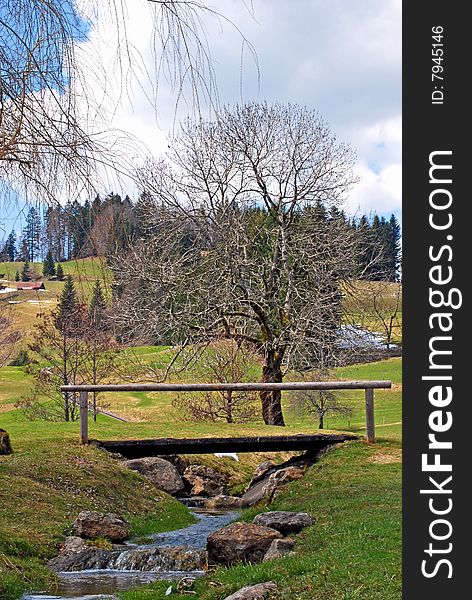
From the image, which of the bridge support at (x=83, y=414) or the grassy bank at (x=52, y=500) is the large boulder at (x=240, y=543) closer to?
the grassy bank at (x=52, y=500)

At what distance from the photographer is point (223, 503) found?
46.7ft

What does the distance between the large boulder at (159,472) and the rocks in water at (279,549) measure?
295 inches

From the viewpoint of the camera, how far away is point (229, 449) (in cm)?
1432

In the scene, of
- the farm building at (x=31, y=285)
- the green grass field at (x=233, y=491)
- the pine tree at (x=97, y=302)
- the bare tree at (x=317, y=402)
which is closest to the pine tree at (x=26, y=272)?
the farm building at (x=31, y=285)

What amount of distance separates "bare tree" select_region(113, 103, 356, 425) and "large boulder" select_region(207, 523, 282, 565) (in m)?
11.9

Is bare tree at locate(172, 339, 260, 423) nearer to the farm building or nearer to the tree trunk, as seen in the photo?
the tree trunk

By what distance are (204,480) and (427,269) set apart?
13.7 meters

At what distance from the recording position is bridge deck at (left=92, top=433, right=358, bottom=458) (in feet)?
45.6

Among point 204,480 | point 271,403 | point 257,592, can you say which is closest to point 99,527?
point 257,592

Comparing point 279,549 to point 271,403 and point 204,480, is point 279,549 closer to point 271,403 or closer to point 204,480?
point 204,480

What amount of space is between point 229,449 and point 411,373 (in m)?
10.8

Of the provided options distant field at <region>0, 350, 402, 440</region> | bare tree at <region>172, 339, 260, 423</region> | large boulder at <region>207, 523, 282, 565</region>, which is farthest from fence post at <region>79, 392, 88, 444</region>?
bare tree at <region>172, 339, 260, 423</region>

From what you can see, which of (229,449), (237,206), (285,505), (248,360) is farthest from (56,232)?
(248,360)

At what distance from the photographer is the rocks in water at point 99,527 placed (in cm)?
964
